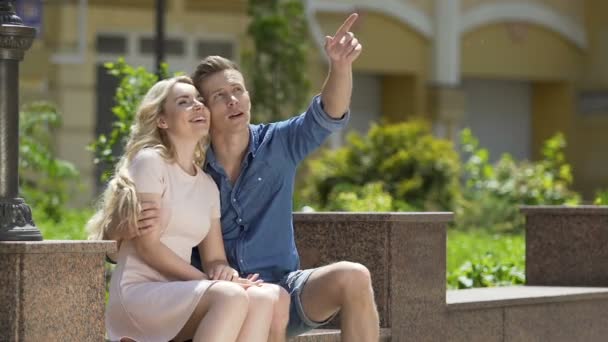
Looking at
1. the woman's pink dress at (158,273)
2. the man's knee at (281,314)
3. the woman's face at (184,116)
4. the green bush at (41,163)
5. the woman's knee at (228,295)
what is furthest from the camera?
the green bush at (41,163)

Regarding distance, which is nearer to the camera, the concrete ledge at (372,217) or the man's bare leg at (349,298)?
the man's bare leg at (349,298)

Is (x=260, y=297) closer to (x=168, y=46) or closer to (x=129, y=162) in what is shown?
(x=129, y=162)

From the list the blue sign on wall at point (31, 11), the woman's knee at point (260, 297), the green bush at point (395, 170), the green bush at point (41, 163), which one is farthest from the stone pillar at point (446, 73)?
the woman's knee at point (260, 297)

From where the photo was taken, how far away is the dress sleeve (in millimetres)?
5715

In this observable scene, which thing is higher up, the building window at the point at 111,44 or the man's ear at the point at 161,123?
the building window at the point at 111,44

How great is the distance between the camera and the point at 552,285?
355 inches

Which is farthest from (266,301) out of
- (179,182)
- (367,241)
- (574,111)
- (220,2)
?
(574,111)

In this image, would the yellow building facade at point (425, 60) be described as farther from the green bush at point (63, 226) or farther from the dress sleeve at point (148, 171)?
the dress sleeve at point (148, 171)

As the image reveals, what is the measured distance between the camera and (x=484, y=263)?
9977 mm

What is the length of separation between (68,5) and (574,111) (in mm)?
10800

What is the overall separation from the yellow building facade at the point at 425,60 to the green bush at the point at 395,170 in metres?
5.06

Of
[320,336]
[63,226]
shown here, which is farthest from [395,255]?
[63,226]

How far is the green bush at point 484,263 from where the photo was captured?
9719 mm

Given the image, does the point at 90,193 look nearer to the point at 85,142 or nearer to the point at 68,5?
the point at 85,142
